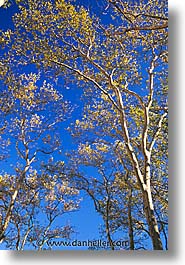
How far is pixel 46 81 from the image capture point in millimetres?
3453

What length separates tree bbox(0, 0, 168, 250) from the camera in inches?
123

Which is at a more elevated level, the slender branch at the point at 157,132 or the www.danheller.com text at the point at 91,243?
the slender branch at the point at 157,132

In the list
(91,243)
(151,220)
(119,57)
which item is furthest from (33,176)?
(119,57)

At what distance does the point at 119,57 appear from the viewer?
3.47 metres

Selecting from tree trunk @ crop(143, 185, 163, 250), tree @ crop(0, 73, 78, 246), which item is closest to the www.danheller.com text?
tree @ crop(0, 73, 78, 246)

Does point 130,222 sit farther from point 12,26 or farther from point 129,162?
point 12,26

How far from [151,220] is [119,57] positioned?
130 cm

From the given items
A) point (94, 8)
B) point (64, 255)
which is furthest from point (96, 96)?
point (64, 255)

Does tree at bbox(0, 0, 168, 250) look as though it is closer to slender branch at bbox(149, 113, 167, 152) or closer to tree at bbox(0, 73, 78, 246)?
slender branch at bbox(149, 113, 167, 152)

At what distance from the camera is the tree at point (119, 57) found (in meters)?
3.13

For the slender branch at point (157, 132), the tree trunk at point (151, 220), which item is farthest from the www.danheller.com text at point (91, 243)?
the slender branch at point (157, 132)

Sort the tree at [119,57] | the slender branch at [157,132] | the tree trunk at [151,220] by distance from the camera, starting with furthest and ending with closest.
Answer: the tree at [119,57]
the slender branch at [157,132]
the tree trunk at [151,220]

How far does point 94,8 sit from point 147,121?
1.00 m

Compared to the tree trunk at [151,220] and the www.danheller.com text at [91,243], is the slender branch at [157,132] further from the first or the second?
the www.danheller.com text at [91,243]
